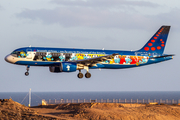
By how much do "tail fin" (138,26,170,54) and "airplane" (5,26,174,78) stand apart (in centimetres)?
23

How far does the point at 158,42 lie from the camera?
195ft

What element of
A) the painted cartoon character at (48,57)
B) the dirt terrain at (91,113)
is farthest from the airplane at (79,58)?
the dirt terrain at (91,113)

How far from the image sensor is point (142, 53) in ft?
184

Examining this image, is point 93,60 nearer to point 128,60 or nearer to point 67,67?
point 67,67

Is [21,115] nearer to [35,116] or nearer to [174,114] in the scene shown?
[35,116]

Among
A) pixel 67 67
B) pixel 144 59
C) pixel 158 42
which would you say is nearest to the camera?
pixel 67 67

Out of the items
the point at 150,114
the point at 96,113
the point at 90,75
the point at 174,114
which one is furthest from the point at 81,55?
the point at 174,114

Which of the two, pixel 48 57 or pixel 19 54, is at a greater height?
pixel 19 54

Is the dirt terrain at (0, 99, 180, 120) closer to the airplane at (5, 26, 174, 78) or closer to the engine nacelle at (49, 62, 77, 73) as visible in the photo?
the engine nacelle at (49, 62, 77, 73)

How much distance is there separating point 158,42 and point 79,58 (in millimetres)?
19444

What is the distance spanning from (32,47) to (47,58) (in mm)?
3363

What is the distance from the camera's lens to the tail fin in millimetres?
57938

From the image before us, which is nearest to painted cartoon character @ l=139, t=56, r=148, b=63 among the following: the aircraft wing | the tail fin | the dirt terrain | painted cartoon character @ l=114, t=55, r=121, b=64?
the tail fin

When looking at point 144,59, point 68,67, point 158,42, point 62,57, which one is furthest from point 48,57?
point 158,42
